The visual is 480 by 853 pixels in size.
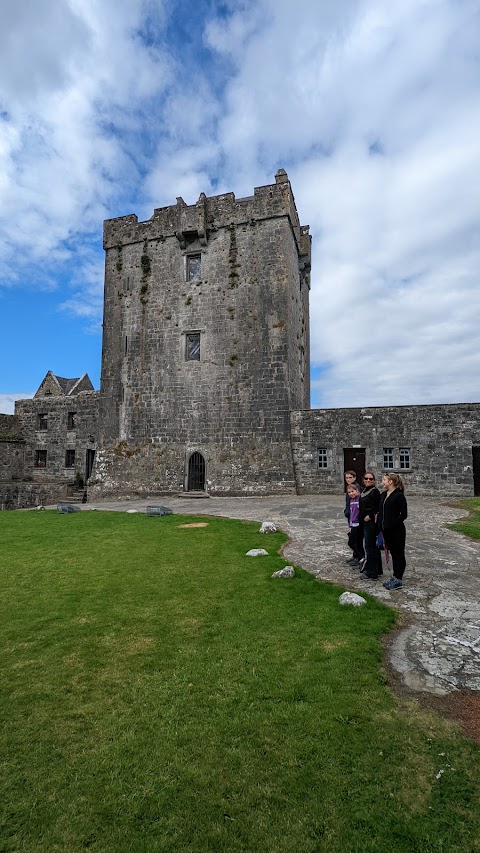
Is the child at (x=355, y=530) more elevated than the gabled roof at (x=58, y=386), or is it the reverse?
the gabled roof at (x=58, y=386)

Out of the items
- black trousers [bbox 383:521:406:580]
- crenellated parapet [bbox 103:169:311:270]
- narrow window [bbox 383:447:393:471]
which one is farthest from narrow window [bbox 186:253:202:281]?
black trousers [bbox 383:521:406:580]

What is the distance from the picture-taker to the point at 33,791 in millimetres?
2891

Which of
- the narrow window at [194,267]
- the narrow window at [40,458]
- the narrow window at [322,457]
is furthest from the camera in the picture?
the narrow window at [40,458]

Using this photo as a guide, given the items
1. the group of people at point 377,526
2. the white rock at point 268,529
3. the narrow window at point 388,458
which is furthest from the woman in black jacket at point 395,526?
the narrow window at point 388,458

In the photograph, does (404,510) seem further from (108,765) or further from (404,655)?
(108,765)

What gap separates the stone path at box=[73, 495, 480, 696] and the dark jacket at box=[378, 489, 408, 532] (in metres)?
1.00

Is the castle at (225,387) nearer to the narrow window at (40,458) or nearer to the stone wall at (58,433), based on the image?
the stone wall at (58,433)

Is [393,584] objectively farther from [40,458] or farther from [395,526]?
[40,458]

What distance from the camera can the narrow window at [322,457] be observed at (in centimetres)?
2162

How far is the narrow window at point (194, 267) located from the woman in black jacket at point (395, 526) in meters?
20.2

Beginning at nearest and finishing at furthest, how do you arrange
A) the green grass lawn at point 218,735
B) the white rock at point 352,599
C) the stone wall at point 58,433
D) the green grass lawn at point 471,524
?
the green grass lawn at point 218,735, the white rock at point 352,599, the green grass lawn at point 471,524, the stone wall at point 58,433

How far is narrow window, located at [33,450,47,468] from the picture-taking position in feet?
97.1

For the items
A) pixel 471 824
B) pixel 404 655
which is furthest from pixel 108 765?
pixel 404 655

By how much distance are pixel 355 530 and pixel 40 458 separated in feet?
89.4
